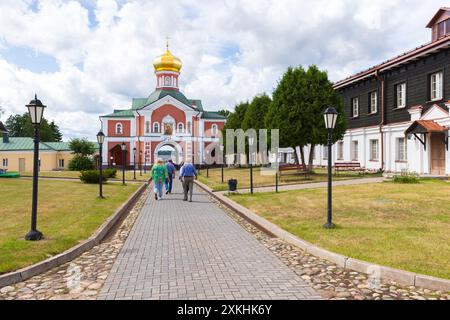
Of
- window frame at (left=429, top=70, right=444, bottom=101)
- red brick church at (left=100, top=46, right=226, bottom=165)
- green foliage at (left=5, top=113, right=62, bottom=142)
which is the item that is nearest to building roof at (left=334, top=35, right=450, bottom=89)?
window frame at (left=429, top=70, right=444, bottom=101)

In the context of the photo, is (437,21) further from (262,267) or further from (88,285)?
(88,285)

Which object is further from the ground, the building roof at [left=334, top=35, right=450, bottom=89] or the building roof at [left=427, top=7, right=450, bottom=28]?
the building roof at [left=427, top=7, right=450, bottom=28]

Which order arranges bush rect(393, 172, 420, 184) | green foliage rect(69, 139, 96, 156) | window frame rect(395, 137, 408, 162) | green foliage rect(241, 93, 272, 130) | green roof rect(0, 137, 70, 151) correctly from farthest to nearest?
1. green roof rect(0, 137, 70, 151)
2. green foliage rect(69, 139, 96, 156)
3. green foliage rect(241, 93, 272, 130)
4. window frame rect(395, 137, 408, 162)
5. bush rect(393, 172, 420, 184)

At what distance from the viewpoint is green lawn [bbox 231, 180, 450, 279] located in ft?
20.6

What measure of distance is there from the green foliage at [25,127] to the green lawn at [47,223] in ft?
253

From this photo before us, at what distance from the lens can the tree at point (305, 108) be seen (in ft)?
81.3

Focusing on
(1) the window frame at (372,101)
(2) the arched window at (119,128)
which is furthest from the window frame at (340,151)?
(2) the arched window at (119,128)

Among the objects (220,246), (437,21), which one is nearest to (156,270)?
(220,246)

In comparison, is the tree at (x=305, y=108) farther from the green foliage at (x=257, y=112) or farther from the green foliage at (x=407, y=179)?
the green foliage at (x=257, y=112)

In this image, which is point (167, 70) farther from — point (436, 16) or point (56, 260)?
point (56, 260)

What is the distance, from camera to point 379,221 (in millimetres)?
9398

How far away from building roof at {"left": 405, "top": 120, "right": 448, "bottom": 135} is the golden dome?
4294 cm

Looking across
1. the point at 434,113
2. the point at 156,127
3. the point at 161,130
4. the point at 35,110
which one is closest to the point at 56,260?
the point at 35,110

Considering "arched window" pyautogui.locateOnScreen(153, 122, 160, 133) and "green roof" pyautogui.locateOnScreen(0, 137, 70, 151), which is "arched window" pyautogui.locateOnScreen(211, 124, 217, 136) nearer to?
"arched window" pyautogui.locateOnScreen(153, 122, 160, 133)
